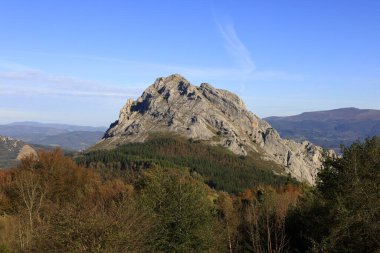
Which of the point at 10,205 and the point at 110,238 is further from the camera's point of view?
the point at 10,205

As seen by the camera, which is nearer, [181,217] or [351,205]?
[351,205]

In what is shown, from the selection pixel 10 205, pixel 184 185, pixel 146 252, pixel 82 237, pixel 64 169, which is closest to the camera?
pixel 82 237

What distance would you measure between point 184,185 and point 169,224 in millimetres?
5066

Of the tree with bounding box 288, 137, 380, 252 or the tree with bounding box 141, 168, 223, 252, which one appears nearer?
the tree with bounding box 288, 137, 380, 252

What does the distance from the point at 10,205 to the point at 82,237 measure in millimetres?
48727

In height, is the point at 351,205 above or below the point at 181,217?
above

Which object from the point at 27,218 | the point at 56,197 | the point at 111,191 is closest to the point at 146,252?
the point at 27,218

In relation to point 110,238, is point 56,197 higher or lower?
lower

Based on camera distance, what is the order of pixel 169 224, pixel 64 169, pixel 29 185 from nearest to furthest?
pixel 169 224 → pixel 29 185 → pixel 64 169

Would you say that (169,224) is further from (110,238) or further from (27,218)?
(27,218)

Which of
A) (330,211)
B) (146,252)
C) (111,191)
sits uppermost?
(330,211)

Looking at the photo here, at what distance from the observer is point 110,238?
24609mm

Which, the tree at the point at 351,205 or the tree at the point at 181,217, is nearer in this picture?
the tree at the point at 351,205

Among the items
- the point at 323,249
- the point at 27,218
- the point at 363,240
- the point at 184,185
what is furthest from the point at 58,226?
the point at 27,218
